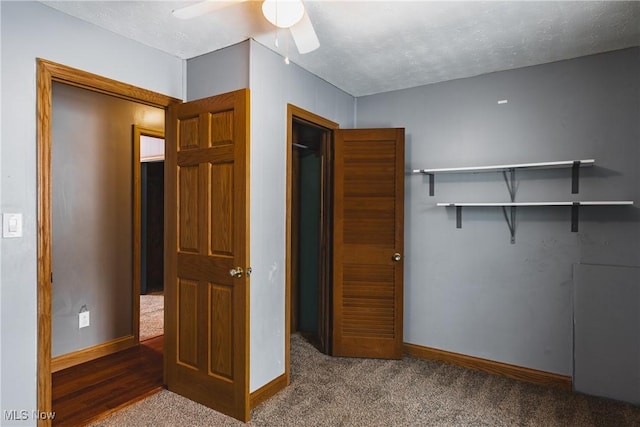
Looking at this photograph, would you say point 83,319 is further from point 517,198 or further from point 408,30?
point 517,198

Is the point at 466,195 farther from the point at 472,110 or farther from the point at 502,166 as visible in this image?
the point at 472,110

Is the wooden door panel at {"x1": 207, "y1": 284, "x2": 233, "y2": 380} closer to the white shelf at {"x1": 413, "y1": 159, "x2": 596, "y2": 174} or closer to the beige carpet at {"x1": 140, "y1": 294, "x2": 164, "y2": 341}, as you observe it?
the beige carpet at {"x1": 140, "y1": 294, "x2": 164, "y2": 341}

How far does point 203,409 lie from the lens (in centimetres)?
241

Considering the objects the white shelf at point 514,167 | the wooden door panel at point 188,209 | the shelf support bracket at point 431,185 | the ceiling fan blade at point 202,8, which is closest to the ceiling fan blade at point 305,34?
the ceiling fan blade at point 202,8

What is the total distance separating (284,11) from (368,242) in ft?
6.73

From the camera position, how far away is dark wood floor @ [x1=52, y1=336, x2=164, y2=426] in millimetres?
2369

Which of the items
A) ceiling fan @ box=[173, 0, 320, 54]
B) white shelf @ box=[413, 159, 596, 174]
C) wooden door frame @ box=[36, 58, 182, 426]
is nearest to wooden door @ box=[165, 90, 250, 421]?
ceiling fan @ box=[173, 0, 320, 54]

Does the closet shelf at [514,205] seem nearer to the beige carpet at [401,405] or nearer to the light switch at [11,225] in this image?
the beige carpet at [401,405]

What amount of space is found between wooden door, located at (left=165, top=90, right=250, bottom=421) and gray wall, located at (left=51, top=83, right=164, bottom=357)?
3.21ft

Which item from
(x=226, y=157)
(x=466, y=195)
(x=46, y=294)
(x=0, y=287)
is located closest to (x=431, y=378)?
(x=466, y=195)

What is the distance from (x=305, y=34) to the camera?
1.85m
